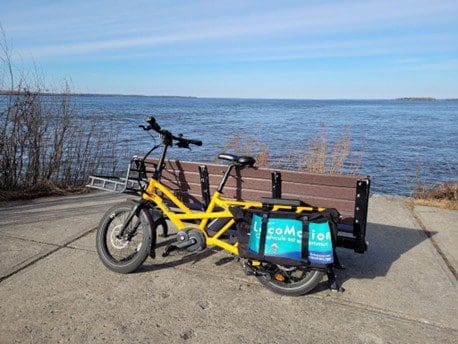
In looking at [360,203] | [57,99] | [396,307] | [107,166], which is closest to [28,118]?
[57,99]

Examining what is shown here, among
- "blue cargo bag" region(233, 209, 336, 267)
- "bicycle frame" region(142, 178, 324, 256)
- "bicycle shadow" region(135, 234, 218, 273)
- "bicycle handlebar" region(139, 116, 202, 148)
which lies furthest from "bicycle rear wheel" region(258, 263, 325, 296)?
"bicycle handlebar" region(139, 116, 202, 148)

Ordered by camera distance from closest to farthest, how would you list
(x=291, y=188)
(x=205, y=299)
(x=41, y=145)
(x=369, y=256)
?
(x=205, y=299) < (x=291, y=188) < (x=369, y=256) < (x=41, y=145)

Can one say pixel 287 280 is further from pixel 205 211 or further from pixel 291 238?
pixel 205 211

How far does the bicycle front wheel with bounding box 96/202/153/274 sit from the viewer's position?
346cm

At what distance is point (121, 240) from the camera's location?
3.71m

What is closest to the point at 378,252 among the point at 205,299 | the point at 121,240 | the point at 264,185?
the point at 264,185

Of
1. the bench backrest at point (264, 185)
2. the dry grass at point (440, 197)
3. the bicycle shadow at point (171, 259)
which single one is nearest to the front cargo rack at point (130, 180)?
the bench backrest at point (264, 185)

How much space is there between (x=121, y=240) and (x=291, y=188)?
5.36 feet

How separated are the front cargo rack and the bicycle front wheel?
160 mm

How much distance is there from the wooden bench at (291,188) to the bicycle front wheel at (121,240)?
1.87 ft

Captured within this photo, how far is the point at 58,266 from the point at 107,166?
5.21 meters

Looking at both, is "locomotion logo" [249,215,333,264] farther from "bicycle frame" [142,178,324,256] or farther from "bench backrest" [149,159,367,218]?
"bench backrest" [149,159,367,218]

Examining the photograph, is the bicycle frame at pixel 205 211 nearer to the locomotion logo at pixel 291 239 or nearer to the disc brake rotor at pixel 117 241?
the locomotion logo at pixel 291 239

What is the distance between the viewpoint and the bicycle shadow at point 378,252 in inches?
148
